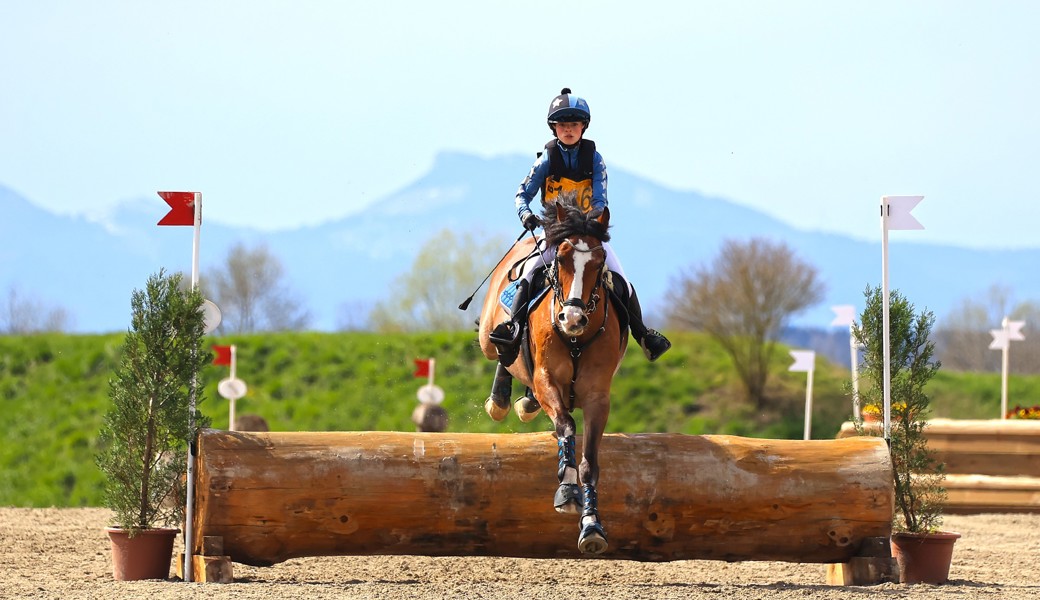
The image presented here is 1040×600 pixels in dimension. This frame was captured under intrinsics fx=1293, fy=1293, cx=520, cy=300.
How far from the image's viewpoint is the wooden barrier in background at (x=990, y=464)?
45.2ft

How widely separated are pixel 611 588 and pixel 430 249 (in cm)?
3337

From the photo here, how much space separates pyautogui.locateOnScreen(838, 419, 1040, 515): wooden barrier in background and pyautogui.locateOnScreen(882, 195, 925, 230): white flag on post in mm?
6752

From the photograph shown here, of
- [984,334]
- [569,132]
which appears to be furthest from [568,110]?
[984,334]

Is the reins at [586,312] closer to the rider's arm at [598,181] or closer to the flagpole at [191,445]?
the rider's arm at [598,181]

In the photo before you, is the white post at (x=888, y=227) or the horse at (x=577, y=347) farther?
the white post at (x=888, y=227)

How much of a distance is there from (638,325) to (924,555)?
222 cm

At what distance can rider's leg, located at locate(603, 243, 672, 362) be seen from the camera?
23.9 ft

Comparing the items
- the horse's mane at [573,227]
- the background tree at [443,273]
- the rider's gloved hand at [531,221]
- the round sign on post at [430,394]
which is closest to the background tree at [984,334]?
the background tree at [443,273]

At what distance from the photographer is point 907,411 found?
7.82 meters

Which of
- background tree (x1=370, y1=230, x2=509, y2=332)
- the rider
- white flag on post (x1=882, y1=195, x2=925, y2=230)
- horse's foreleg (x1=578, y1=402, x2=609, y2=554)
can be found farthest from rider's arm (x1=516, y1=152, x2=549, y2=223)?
background tree (x1=370, y1=230, x2=509, y2=332)

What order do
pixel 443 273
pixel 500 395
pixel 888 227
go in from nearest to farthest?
pixel 888 227, pixel 500 395, pixel 443 273

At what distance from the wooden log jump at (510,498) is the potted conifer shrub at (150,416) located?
0.30 meters

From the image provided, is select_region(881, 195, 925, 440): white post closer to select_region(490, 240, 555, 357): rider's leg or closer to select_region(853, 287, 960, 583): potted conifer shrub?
select_region(853, 287, 960, 583): potted conifer shrub

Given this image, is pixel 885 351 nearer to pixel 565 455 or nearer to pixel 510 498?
pixel 565 455
